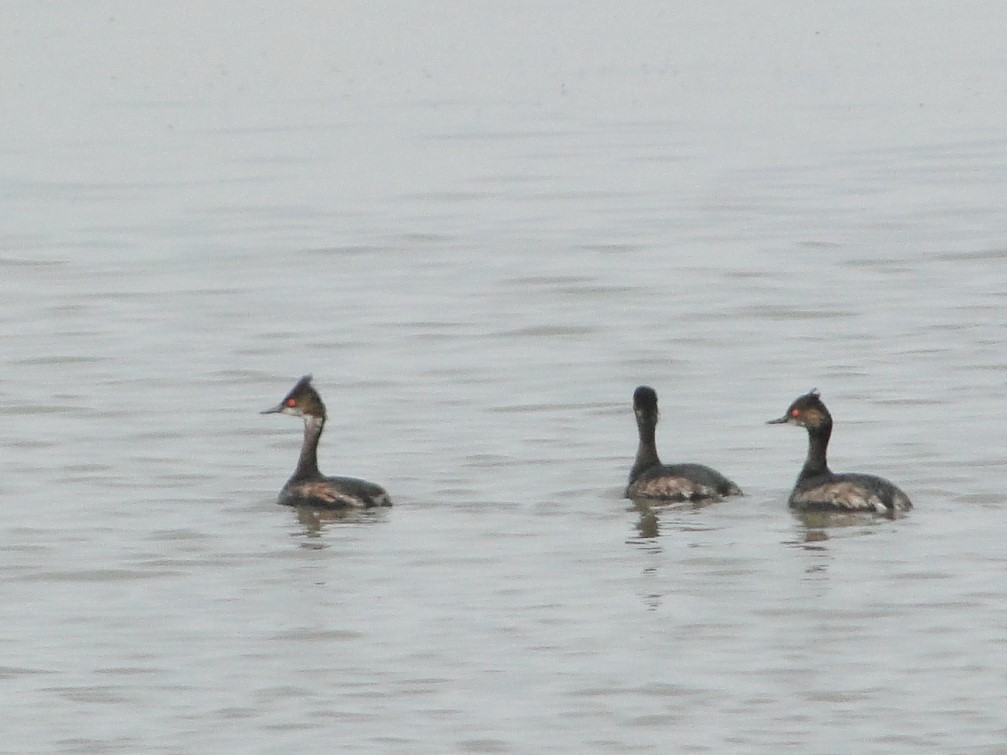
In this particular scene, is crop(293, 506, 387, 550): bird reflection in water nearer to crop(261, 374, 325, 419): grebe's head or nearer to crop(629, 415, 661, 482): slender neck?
crop(261, 374, 325, 419): grebe's head

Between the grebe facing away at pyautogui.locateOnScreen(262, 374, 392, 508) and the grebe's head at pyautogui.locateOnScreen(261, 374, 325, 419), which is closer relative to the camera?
the grebe facing away at pyautogui.locateOnScreen(262, 374, 392, 508)

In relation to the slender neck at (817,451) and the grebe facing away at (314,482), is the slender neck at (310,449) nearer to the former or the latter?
the grebe facing away at (314,482)

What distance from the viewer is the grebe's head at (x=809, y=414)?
1573 centimetres

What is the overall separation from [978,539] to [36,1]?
3625cm

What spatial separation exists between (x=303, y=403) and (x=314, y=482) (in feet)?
2.92

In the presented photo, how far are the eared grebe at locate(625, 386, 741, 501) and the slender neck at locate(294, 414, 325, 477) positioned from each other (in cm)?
182

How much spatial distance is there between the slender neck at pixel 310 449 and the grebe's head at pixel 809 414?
263 centimetres

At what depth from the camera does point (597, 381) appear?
65.2 ft

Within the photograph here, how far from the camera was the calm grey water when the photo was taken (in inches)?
458

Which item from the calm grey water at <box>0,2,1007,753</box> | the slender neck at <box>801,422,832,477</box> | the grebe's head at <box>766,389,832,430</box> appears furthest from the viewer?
the grebe's head at <box>766,389,832,430</box>

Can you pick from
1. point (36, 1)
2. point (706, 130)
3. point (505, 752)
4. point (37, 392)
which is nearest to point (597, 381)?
point (37, 392)

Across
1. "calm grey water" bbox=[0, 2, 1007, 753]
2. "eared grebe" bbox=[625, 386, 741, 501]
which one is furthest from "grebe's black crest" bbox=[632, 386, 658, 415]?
"calm grey water" bbox=[0, 2, 1007, 753]

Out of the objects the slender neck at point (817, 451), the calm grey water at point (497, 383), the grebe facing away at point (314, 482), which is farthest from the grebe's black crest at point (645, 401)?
the grebe facing away at point (314, 482)

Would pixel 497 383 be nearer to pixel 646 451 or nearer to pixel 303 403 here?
pixel 303 403
